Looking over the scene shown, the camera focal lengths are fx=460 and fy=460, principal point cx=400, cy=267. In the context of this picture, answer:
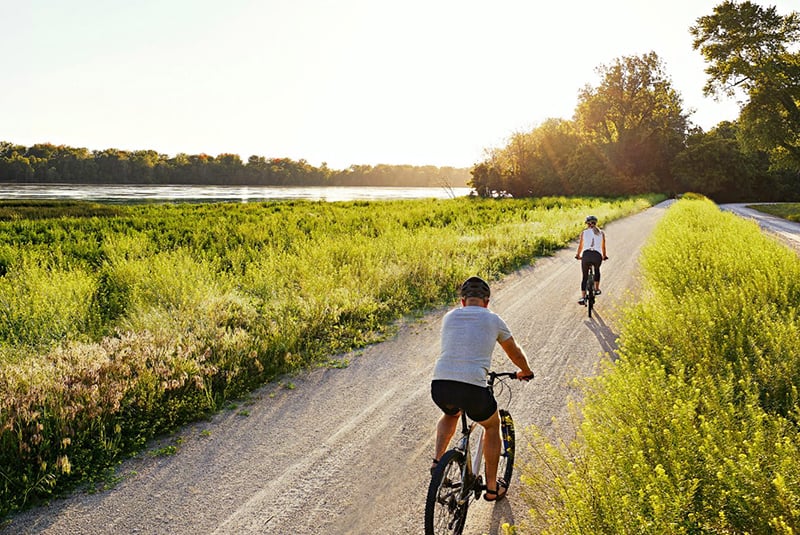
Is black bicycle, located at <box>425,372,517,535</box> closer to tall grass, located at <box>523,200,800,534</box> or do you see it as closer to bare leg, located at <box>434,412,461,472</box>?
bare leg, located at <box>434,412,461,472</box>

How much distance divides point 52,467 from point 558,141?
72557 mm

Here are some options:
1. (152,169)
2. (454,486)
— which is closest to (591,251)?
(454,486)

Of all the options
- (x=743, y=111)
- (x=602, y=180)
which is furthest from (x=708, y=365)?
(x=602, y=180)

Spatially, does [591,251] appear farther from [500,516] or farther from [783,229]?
[783,229]

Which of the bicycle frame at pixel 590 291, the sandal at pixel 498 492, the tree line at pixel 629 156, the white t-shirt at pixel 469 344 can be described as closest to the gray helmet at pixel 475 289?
the white t-shirt at pixel 469 344

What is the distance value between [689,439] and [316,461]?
3.09 m

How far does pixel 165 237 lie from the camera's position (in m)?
19.5

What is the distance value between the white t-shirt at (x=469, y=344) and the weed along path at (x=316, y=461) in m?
1.32

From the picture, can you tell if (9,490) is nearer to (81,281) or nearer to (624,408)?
(624,408)

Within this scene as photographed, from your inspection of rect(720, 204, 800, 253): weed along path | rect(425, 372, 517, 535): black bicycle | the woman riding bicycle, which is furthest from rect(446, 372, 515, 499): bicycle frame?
rect(720, 204, 800, 253): weed along path

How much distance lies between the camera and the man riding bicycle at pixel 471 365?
313 centimetres

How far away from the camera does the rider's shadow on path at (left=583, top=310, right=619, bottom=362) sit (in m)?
7.14

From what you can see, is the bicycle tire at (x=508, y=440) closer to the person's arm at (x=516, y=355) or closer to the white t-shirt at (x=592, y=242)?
the person's arm at (x=516, y=355)

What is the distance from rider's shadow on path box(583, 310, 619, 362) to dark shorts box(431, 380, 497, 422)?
4.43m
